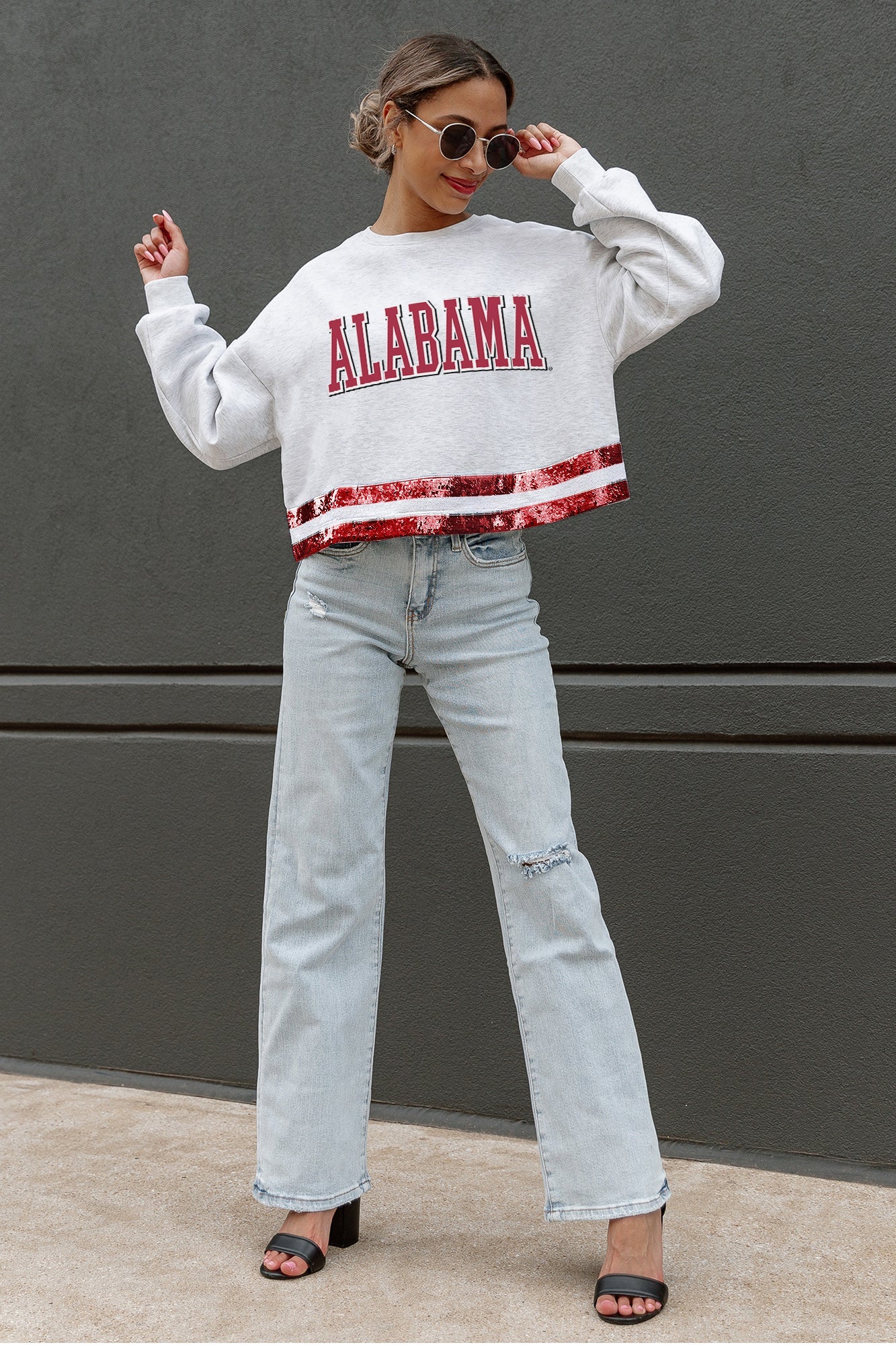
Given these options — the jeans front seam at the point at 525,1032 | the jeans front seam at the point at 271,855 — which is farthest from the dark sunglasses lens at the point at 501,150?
the jeans front seam at the point at 525,1032

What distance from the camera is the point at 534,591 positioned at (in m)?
2.81

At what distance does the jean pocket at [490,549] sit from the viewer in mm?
2039

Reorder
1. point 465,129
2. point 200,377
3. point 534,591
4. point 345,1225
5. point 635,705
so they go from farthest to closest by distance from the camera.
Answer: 1. point 534,591
2. point 635,705
3. point 345,1225
4. point 200,377
5. point 465,129

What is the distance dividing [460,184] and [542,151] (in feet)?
0.52

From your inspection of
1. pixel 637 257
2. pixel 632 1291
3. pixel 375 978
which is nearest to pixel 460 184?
pixel 637 257

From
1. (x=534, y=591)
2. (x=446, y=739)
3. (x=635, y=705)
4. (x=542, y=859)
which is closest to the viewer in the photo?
(x=542, y=859)

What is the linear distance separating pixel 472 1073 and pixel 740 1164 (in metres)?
0.60

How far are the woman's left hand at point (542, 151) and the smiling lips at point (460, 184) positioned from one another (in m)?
0.08

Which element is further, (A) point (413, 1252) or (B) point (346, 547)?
(A) point (413, 1252)

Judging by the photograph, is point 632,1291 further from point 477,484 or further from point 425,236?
point 425,236

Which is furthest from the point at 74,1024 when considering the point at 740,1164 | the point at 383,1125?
the point at 740,1164

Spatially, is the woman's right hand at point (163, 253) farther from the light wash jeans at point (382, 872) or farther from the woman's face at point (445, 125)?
the light wash jeans at point (382, 872)

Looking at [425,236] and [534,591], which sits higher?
[425,236]

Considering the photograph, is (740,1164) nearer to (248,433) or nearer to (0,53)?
(248,433)
